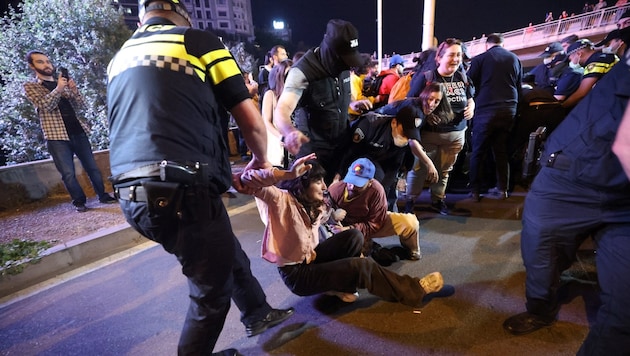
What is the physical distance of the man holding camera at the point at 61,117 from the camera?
11.8ft

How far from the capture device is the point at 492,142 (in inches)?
156

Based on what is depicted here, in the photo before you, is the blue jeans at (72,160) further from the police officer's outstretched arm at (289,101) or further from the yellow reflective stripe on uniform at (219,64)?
the yellow reflective stripe on uniform at (219,64)

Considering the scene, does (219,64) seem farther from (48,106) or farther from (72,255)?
(48,106)

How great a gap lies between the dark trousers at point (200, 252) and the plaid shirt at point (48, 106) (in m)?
3.37

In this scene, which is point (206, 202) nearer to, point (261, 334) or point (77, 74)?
point (261, 334)

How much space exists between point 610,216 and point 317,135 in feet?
6.45

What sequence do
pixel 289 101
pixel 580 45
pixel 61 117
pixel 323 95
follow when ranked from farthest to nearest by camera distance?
pixel 580 45
pixel 61 117
pixel 323 95
pixel 289 101

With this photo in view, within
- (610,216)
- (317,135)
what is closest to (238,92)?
(317,135)

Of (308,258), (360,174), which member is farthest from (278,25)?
(308,258)

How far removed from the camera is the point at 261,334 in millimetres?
2066

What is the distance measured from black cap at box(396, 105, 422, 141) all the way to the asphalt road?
121 cm

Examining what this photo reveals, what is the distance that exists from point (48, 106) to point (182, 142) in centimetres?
357

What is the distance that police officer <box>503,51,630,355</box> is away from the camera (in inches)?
52.8

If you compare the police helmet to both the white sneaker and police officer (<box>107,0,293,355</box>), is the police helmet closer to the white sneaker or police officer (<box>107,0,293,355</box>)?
police officer (<box>107,0,293,355</box>)
